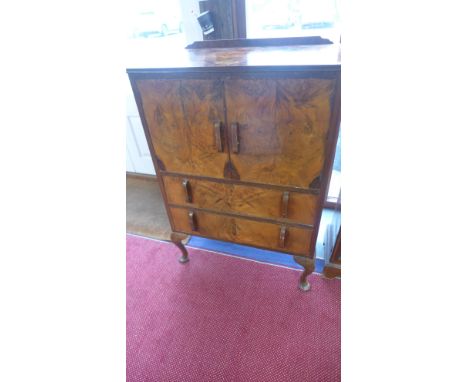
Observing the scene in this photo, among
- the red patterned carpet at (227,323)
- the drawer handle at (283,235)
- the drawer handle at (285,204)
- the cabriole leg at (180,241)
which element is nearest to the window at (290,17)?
the drawer handle at (285,204)

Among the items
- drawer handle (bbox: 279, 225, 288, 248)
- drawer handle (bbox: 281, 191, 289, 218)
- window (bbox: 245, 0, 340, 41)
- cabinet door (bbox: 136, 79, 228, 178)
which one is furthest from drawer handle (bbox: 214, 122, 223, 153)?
window (bbox: 245, 0, 340, 41)

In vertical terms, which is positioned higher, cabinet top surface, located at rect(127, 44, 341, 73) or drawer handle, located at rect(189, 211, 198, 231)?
cabinet top surface, located at rect(127, 44, 341, 73)

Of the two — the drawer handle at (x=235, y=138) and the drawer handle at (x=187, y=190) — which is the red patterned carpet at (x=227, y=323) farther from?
the drawer handle at (x=235, y=138)

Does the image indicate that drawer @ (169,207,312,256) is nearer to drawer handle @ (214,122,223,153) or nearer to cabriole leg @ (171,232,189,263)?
cabriole leg @ (171,232,189,263)

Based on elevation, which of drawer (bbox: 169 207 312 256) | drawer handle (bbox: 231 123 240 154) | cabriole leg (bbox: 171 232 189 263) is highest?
drawer handle (bbox: 231 123 240 154)

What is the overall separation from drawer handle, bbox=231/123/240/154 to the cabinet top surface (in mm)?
191

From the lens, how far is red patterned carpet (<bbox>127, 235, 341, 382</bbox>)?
1034 mm

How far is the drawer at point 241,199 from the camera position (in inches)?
38.1
